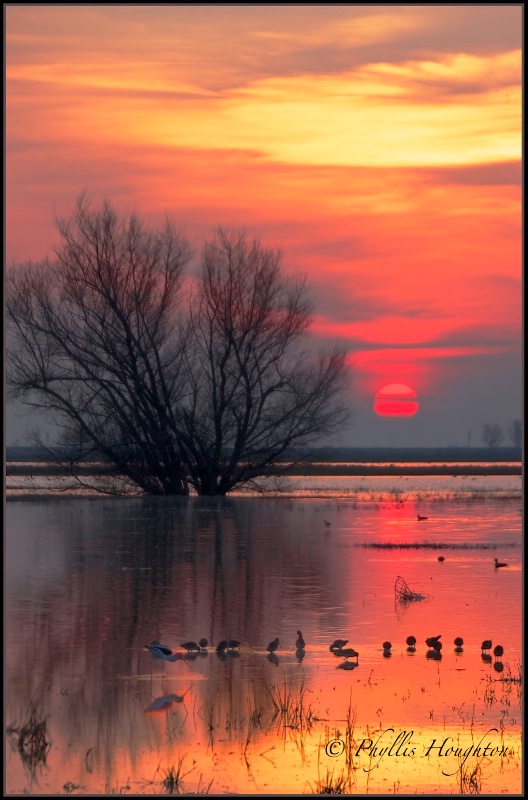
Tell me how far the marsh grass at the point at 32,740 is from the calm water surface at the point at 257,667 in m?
0.02

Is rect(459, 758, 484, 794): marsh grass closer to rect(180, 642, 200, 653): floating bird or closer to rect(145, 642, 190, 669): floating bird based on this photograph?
rect(145, 642, 190, 669): floating bird

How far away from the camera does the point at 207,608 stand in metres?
13.1

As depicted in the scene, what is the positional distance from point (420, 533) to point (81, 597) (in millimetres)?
10626

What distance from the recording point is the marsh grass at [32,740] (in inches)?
285

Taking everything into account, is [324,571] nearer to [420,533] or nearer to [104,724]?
[420,533]

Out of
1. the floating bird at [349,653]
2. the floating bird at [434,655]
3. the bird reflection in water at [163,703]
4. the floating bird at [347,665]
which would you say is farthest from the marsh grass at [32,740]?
the floating bird at [434,655]

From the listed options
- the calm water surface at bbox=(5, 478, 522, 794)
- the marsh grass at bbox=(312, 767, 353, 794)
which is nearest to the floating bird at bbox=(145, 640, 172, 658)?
the calm water surface at bbox=(5, 478, 522, 794)

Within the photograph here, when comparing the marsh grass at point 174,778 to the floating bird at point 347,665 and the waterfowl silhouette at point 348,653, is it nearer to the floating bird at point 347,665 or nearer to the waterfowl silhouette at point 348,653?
the floating bird at point 347,665

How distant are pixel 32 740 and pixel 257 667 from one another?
2629mm

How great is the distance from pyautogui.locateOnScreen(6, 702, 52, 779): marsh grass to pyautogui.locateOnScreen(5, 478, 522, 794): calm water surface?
2cm

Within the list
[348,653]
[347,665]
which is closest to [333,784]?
[347,665]

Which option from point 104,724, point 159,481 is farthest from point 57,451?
point 104,724

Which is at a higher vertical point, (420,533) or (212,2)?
(212,2)

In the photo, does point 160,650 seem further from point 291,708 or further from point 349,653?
point 291,708
